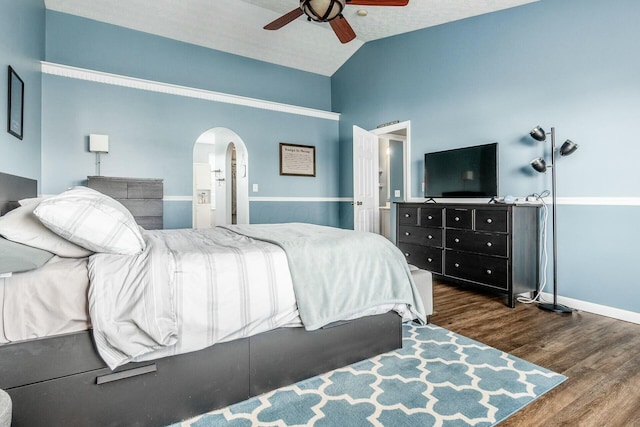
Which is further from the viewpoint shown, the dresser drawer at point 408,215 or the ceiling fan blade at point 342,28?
the dresser drawer at point 408,215

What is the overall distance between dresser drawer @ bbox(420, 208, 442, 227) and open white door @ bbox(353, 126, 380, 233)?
139 centimetres

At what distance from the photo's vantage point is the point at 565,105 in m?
3.10

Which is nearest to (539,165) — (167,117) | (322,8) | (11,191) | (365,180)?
(322,8)

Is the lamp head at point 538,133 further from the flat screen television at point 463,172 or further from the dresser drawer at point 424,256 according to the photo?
the dresser drawer at point 424,256

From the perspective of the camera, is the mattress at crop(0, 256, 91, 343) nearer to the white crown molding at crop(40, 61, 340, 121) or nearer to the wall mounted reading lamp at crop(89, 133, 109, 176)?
the wall mounted reading lamp at crop(89, 133, 109, 176)

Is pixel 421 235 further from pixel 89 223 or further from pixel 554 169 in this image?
pixel 89 223

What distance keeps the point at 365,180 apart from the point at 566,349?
137 inches

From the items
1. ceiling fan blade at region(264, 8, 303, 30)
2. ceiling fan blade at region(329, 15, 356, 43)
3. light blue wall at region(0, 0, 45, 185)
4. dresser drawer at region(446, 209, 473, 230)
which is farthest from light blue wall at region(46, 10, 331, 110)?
dresser drawer at region(446, 209, 473, 230)

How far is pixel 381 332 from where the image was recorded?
6.98ft

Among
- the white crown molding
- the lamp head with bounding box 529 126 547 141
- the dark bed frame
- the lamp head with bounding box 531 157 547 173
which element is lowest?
the dark bed frame

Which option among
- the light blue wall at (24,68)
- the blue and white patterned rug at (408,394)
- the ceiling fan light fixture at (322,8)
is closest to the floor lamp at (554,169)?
the blue and white patterned rug at (408,394)

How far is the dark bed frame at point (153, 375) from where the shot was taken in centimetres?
127

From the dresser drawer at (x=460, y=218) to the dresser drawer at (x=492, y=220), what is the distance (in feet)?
0.29

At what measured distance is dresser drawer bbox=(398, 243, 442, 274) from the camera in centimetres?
380
